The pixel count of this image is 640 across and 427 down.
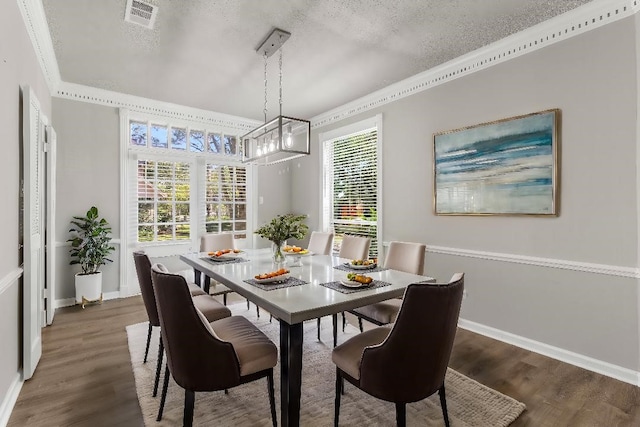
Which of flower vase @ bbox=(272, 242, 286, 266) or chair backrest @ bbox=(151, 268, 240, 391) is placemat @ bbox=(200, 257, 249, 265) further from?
chair backrest @ bbox=(151, 268, 240, 391)

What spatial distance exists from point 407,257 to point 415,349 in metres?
1.50

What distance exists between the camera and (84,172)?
4.20m

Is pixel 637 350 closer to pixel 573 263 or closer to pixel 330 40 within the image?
pixel 573 263

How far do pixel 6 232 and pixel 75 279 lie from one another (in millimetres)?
2422

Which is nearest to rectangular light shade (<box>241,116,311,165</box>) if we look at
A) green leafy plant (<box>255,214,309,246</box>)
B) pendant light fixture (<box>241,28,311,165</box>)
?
pendant light fixture (<box>241,28,311,165</box>)

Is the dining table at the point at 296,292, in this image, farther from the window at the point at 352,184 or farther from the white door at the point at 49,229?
the window at the point at 352,184

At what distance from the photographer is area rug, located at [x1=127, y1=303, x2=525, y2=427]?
1.90m

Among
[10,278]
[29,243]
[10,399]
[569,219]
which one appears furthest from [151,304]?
[569,219]

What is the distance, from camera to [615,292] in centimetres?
243

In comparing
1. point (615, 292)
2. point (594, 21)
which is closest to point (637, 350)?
point (615, 292)

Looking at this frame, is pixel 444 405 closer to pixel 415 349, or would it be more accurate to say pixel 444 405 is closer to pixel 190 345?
pixel 415 349

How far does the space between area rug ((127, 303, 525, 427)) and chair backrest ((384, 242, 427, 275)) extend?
84 cm

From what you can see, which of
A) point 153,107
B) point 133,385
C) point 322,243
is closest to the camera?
point 133,385

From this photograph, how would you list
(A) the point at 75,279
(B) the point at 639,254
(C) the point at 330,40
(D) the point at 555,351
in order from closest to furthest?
(B) the point at 639,254 < (D) the point at 555,351 < (C) the point at 330,40 < (A) the point at 75,279
